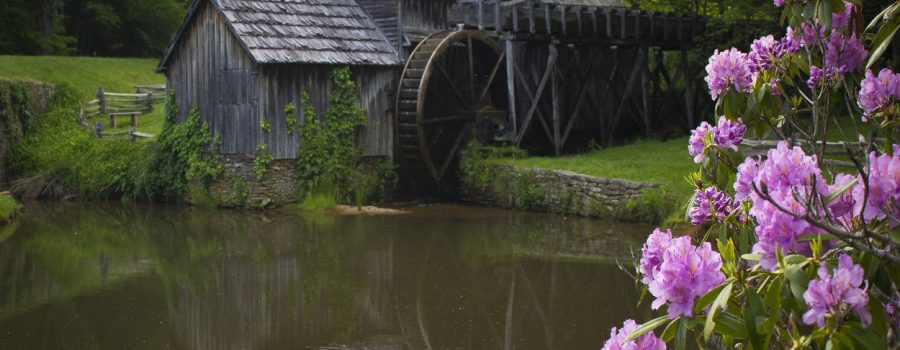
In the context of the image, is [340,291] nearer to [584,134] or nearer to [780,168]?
[780,168]

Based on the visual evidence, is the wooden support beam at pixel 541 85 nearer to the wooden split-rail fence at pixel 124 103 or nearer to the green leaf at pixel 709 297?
the wooden split-rail fence at pixel 124 103

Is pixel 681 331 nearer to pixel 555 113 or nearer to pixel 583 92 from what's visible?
pixel 555 113

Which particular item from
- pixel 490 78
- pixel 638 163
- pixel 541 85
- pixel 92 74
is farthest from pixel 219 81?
pixel 92 74

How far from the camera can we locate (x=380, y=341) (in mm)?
9688

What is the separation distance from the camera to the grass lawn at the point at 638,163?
17.2 meters

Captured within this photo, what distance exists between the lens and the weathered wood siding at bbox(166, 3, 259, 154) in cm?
1970

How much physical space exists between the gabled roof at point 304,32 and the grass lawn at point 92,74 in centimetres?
764

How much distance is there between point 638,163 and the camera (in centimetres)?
1898

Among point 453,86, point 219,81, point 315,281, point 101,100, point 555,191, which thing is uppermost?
point 219,81

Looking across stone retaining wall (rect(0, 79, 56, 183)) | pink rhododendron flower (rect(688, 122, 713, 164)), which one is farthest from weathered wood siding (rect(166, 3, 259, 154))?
pink rhododendron flower (rect(688, 122, 713, 164))

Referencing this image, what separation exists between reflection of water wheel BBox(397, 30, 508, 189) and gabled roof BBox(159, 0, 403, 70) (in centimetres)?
83

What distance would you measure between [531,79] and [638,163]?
17.9 feet

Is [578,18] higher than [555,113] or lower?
higher

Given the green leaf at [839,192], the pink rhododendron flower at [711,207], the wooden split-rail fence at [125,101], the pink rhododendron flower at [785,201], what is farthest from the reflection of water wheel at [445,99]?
the green leaf at [839,192]
